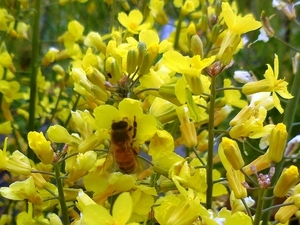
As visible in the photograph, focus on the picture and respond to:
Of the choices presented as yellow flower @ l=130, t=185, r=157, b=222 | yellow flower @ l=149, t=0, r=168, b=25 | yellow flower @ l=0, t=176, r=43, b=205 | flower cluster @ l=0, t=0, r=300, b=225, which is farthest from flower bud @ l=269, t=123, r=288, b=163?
yellow flower @ l=149, t=0, r=168, b=25

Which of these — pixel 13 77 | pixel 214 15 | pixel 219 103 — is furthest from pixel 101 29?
pixel 219 103

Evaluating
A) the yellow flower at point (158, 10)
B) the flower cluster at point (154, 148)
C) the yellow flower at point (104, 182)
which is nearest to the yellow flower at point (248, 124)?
the flower cluster at point (154, 148)

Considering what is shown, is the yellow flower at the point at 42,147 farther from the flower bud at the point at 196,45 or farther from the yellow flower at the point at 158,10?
the yellow flower at the point at 158,10

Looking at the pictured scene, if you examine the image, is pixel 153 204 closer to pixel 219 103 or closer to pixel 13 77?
pixel 219 103


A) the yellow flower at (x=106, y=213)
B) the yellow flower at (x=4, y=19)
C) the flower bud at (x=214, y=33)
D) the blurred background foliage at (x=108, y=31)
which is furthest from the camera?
the blurred background foliage at (x=108, y=31)

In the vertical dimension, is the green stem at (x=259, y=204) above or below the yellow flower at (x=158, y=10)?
below

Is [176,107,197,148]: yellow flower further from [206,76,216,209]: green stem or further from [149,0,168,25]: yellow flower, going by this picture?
[149,0,168,25]: yellow flower

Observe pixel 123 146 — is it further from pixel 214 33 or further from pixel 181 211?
pixel 214 33
